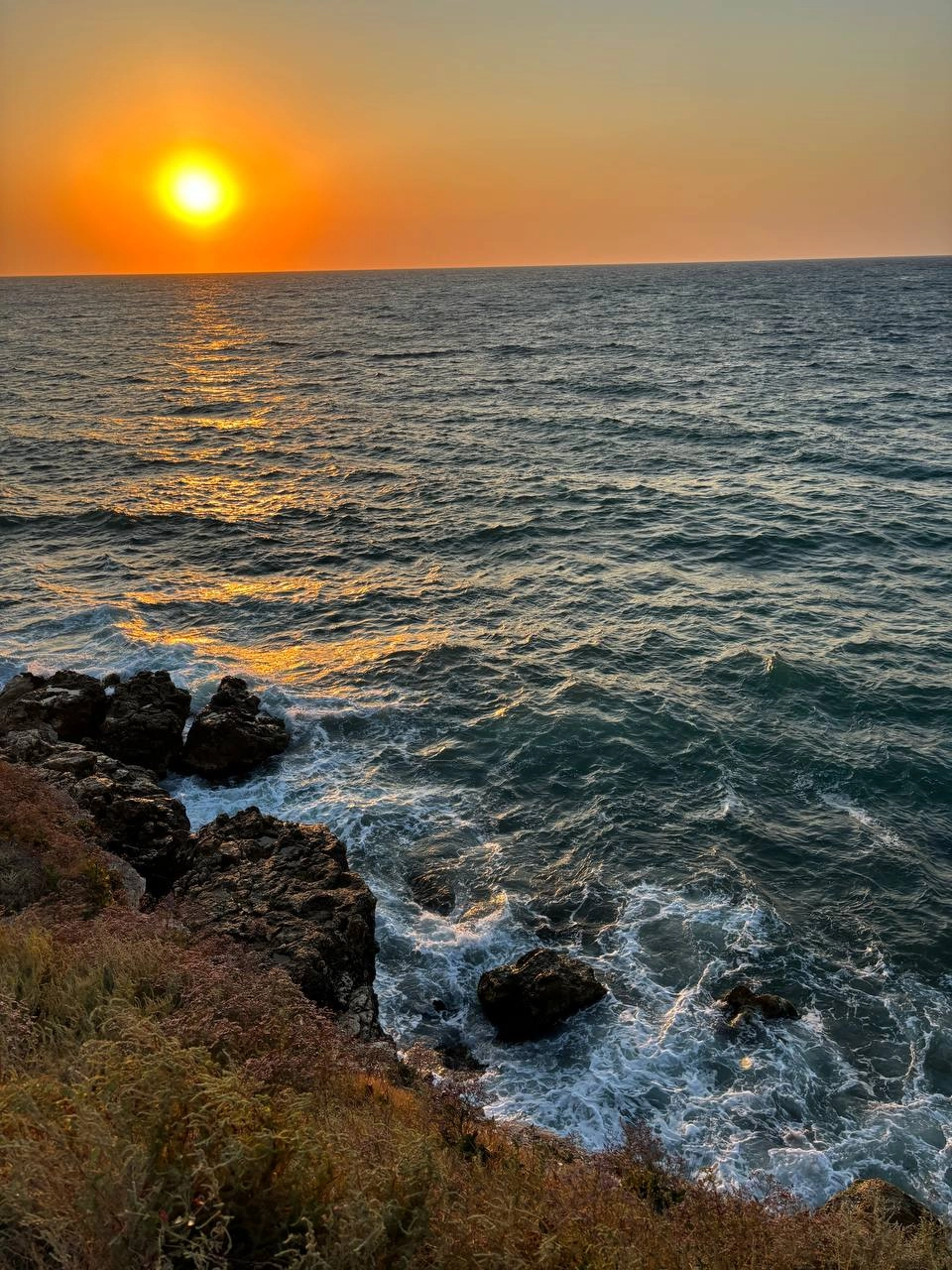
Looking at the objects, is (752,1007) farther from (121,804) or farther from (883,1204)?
(121,804)

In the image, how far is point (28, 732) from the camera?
17.9 metres

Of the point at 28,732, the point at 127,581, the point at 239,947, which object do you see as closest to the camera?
the point at 239,947

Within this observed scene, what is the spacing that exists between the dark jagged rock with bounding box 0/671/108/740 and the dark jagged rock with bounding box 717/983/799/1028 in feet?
51.6

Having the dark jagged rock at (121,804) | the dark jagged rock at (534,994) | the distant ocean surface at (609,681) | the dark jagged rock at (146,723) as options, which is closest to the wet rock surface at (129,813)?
the dark jagged rock at (121,804)

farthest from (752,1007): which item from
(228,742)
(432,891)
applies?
(228,742)

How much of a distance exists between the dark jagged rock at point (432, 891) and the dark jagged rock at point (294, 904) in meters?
2.08

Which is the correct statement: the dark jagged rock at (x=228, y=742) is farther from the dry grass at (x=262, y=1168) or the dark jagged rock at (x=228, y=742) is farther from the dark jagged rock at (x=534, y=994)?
the dry grass at (x=262, y=1168)

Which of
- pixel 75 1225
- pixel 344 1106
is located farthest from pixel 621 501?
pixel 75 1225

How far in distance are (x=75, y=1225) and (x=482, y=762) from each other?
49.5ft

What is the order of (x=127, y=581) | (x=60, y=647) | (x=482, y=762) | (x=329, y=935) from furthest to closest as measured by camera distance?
1. (x=127, y=581)
2. (x=60, y=647)
3. (x=482, y=762)
4. (x=329, y=935)

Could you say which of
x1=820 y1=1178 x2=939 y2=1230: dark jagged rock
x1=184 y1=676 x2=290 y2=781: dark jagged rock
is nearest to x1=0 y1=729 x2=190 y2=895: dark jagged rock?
x1=184 y1=676 x2=290 y2=781: dark jagged rock

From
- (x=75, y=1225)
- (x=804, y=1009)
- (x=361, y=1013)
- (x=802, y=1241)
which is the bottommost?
(x=804, y=1009)

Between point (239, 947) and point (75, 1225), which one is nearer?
point (75, 1225)

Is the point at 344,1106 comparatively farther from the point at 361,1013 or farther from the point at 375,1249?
the point at 361,1013
